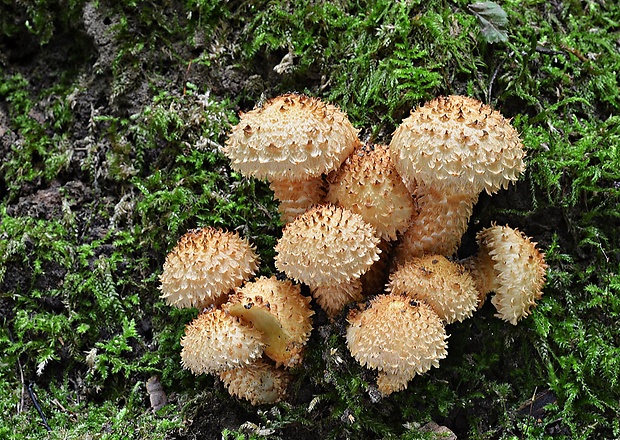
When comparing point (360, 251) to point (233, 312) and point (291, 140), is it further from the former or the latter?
point (233, 312)

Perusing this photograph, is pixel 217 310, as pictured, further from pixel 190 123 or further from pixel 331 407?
pixel 190 123

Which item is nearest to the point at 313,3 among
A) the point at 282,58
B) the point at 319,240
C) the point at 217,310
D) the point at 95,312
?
the point at 282,58

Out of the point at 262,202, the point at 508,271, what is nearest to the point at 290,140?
the point at 262,202

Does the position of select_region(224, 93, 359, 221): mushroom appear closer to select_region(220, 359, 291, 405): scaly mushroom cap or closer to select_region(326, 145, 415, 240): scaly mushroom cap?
select_region(326, 145, 415, 240): scaly mushroom cap

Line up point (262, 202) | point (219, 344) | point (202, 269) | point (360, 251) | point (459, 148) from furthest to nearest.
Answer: point (262, 202) → point (202, 269) → point (219, 344) → point (360, 251) → point (459, 148)

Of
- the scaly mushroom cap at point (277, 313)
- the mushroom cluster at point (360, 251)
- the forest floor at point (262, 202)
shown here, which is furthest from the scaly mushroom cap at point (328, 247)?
the forest floor at point (262, 202)

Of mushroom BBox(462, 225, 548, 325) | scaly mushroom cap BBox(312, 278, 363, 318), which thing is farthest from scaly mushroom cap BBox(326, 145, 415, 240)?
mushroom BBox(462, 225, 548, 325)
